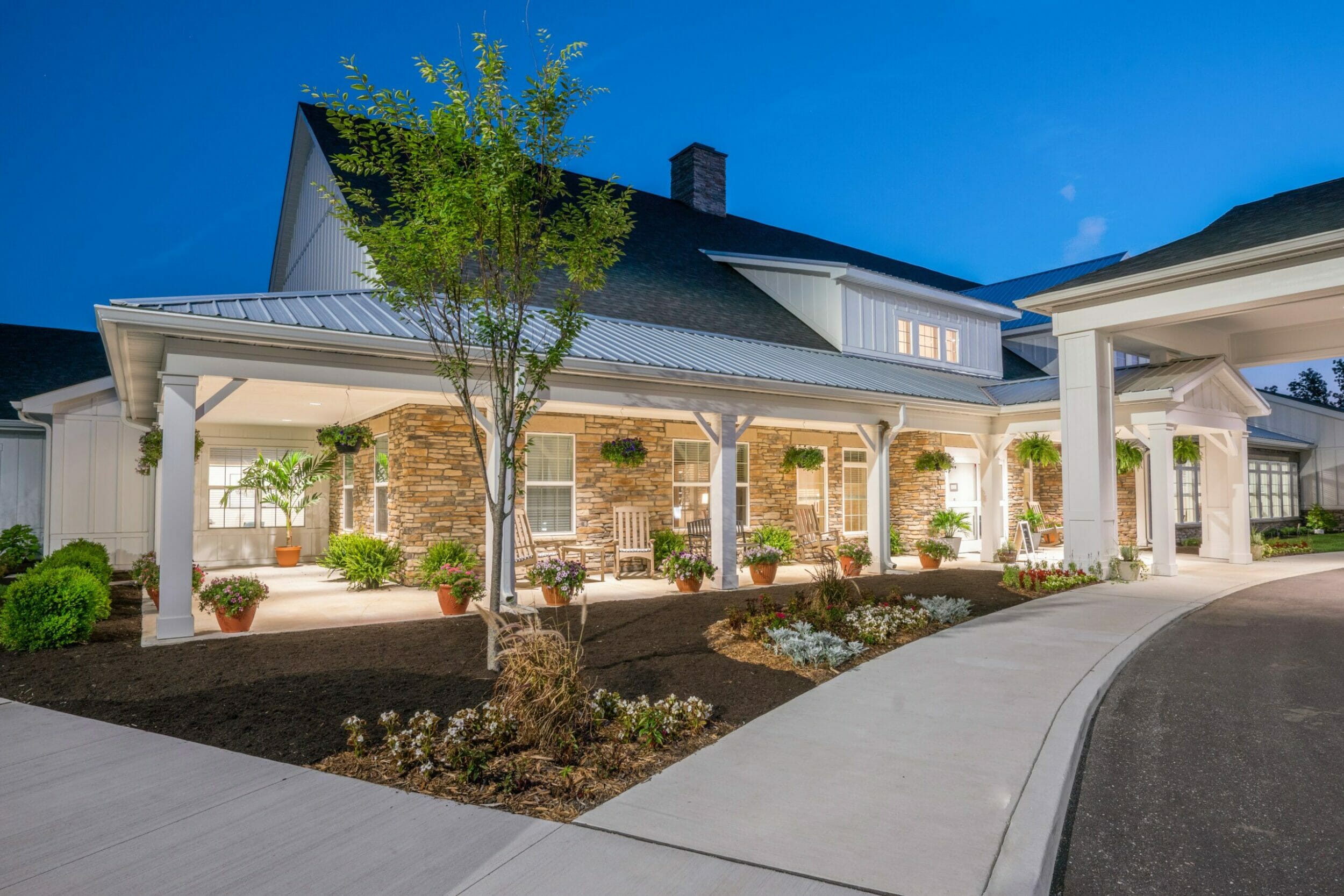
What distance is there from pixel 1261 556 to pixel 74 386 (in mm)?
21014

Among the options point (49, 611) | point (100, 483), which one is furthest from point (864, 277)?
point (100, 483)

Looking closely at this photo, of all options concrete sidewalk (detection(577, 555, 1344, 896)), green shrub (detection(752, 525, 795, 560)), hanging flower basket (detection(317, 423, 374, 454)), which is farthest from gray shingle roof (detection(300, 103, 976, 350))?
concrete sidewalk (detection(577, 555, 1344, 896))

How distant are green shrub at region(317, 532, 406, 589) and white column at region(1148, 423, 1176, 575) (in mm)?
11304

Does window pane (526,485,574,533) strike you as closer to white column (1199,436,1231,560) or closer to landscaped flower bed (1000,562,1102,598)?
landscaped flower bed (1000,562,1102,598)

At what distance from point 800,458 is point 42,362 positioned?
1484cm

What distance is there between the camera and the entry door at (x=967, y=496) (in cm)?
1666

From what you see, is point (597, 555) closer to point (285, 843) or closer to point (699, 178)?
point (285, 843)

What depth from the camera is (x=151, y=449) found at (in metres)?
11.0

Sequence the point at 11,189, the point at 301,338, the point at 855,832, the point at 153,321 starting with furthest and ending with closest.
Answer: the point at 11,189 < the point at 301,338 < the point at 153,321 < the point at 855,832

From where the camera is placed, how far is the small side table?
463 inches

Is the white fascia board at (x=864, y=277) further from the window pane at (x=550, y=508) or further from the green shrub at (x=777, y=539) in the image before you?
the window pane at (x=550, y=508)

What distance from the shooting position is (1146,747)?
4492 mm

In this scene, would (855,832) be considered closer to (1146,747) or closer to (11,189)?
(1146,747)

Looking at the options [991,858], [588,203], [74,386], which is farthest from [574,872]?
[74,386]
